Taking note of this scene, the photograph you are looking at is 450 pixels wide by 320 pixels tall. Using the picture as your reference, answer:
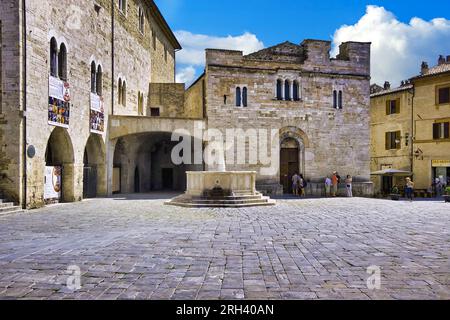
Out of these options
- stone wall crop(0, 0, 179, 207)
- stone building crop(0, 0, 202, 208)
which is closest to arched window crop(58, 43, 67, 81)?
stone building crop(0, 0, 202, 208)

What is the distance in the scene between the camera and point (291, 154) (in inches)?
963

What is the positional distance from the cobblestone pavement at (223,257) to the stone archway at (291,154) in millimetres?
12644

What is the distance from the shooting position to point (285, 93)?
24.2m

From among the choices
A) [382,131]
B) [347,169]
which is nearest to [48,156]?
[347,169]

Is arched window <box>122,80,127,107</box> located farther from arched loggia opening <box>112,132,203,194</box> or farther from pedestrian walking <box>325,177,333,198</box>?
pedestrian walking <box>325,177,333,198</box>

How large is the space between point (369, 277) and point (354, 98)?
21755 mm

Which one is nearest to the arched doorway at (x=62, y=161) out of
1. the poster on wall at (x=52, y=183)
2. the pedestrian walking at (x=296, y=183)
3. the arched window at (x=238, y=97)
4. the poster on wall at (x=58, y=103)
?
the poster on wall at (x=52, y=183)

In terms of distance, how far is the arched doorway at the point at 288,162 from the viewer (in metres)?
24.3

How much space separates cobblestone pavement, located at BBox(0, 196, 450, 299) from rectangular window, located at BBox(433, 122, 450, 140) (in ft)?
67.5

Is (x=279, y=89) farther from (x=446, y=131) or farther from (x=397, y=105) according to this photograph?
(x=446, y=131)

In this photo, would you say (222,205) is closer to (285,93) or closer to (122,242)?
(122,242)

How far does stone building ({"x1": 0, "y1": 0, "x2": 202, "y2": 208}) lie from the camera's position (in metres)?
14.0

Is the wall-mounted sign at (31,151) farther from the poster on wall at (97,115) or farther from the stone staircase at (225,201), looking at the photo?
the stone staircase at (225,201)
